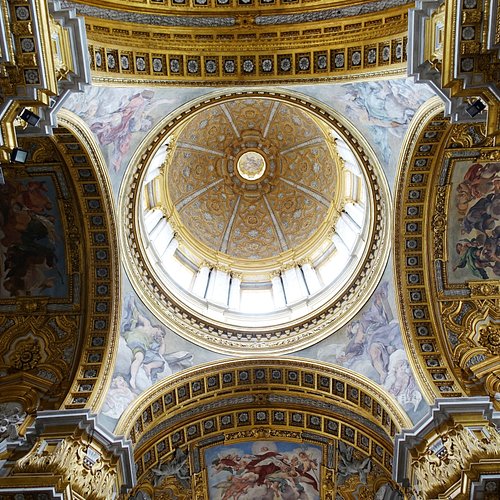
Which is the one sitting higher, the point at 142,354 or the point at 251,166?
the point at 251,166

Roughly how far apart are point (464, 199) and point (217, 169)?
11429mm

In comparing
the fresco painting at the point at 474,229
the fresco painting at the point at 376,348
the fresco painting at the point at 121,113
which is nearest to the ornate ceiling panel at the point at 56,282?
the fresco painting at the point at 121,113

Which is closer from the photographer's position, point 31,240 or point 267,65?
point 267,65

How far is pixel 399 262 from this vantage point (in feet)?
48.2

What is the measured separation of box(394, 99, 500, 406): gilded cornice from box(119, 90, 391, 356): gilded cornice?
732 millimetres

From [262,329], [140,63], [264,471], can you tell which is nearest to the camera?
[140,63]

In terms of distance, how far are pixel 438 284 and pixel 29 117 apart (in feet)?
35.1

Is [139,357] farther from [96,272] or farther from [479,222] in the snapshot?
[479,222]

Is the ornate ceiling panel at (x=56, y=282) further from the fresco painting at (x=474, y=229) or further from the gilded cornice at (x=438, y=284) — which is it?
the fresco painting at (x=474, y=229)

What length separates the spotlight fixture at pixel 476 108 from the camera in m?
8.18

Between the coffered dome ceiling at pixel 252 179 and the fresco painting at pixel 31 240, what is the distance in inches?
263

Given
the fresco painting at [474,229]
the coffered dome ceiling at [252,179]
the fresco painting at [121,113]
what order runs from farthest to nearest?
the coffered dome ceiling at [252,179], the fresco painting at [474,229], the fresco painting at [121,113]

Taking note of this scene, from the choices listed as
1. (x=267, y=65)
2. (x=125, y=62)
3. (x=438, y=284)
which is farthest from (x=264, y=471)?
(x=125, y=62)

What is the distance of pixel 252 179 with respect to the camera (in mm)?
23266
